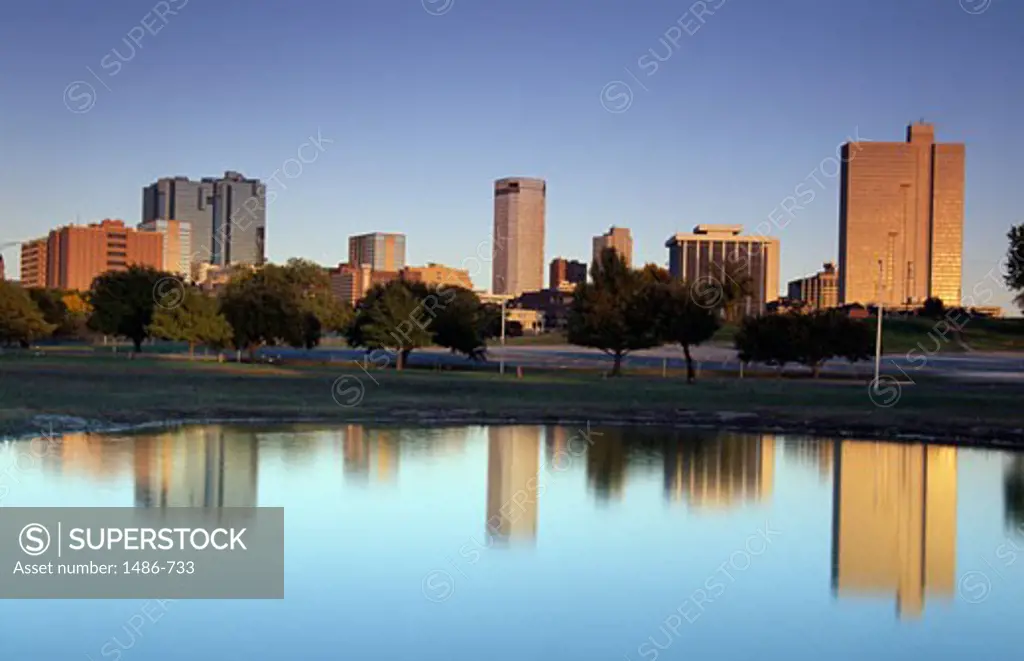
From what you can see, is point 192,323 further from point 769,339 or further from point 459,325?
point 769,339

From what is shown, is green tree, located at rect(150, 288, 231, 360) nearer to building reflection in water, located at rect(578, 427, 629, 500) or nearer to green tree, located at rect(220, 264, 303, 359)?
green tree, located at rect(220, 264, 303, 359)

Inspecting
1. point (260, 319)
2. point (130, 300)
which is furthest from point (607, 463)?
point (130, 300)

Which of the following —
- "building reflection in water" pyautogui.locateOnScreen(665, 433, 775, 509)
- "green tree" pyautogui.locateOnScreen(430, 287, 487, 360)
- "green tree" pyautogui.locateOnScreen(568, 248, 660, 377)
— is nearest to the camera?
"building reflection in water" pyautogui.locateOnScreen(665, 433, 775, 509)

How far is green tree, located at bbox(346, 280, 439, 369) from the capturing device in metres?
68.7

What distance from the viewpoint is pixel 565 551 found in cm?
1619

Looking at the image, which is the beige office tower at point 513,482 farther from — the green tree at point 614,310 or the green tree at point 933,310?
the green tree at point 933,310

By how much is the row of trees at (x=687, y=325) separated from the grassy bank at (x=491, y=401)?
5546 millimetres

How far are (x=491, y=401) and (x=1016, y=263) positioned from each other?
25209 millimetres

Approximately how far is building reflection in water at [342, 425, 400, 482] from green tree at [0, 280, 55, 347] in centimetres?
5471

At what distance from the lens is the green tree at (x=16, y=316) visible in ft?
259

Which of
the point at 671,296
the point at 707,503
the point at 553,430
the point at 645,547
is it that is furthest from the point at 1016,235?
the point at 645,547

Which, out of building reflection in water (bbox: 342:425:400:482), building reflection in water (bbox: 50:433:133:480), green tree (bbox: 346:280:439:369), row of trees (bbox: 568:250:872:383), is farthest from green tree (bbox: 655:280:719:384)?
building reflection in water (bbox: 50:433:133:480)

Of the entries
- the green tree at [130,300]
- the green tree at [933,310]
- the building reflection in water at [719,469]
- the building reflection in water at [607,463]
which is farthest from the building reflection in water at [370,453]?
the green tree at [933,310]

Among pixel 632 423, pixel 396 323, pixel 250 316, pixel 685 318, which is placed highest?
pixel 685 318
